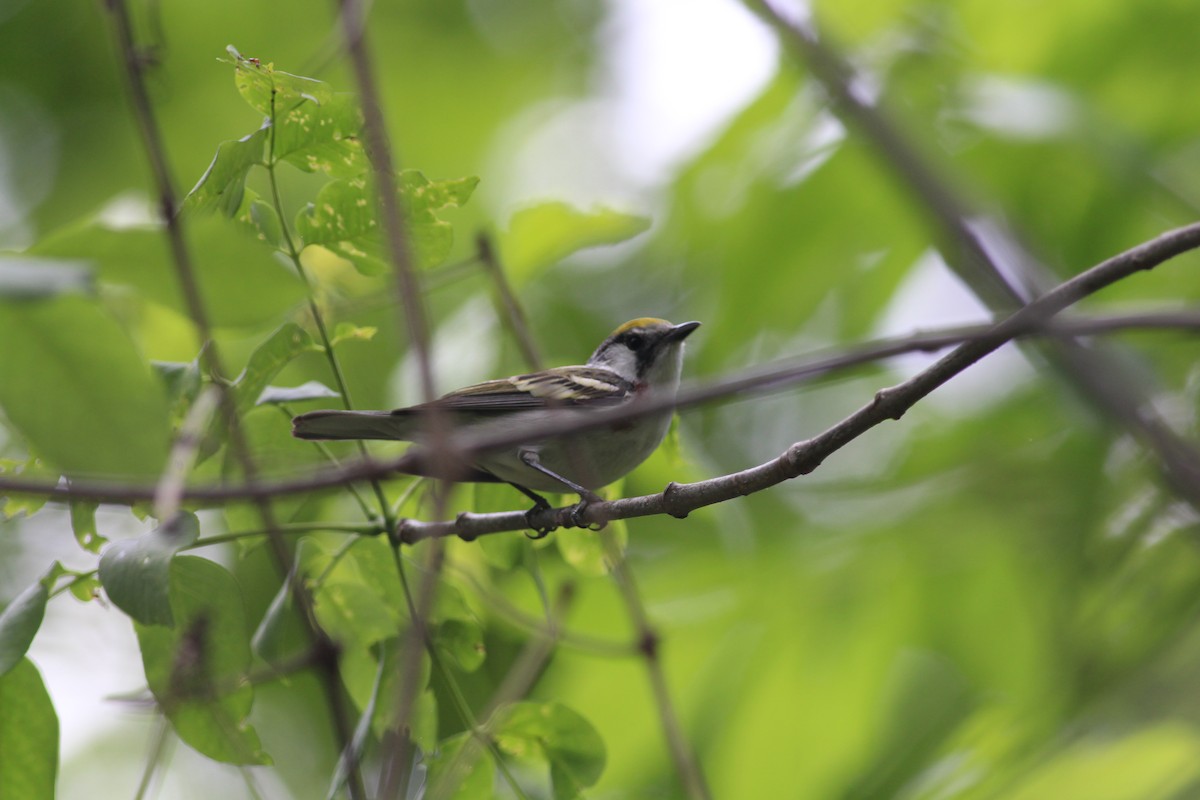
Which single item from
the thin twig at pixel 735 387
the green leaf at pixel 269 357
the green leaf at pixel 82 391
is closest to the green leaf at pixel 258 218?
the green leaf at pixel 269 357

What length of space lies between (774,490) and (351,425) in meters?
2.49

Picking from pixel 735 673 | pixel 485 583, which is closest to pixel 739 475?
pixel 485 583

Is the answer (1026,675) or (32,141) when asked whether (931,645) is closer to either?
(1026,675)

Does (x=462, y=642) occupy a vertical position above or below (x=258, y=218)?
below

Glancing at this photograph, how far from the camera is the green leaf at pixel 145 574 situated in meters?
1.97

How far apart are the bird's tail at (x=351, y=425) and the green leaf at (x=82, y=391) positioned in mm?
361

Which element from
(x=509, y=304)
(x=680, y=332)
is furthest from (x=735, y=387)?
(x=680, y=332)

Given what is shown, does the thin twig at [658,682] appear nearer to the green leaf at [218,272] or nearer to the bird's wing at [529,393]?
the bird's wing at [529,393]

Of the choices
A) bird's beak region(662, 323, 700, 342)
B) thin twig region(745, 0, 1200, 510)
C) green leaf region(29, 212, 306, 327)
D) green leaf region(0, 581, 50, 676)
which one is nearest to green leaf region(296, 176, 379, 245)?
green leaf region(29, 212, 306, 327)

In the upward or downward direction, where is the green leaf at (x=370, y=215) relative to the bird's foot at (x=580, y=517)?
upward

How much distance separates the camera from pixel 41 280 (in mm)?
2291

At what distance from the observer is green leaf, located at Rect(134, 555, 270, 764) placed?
2.32m

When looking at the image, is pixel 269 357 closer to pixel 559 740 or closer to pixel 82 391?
pixel 82 391

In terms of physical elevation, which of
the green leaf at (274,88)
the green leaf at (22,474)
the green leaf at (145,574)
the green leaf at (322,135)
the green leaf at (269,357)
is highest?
the green leaf at (274,88)
